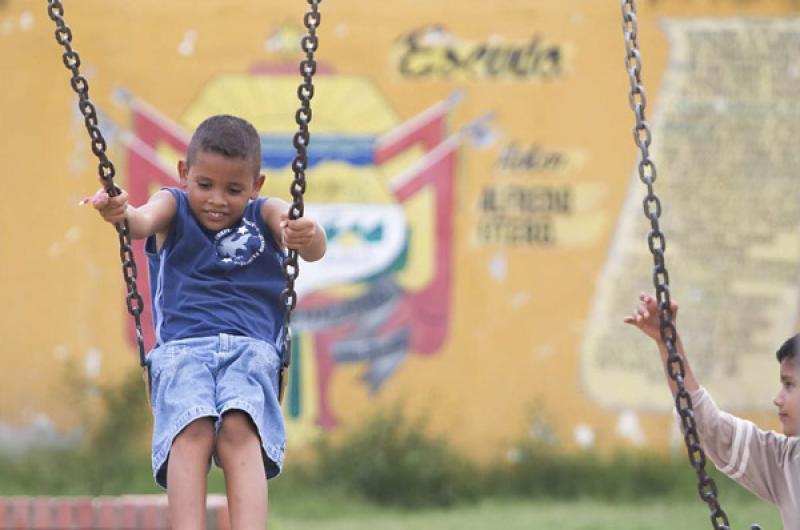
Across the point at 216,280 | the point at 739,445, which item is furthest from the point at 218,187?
the point at 739,445

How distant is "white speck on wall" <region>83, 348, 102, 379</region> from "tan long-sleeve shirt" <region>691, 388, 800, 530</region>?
657 centimetres

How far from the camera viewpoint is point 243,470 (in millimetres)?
5016

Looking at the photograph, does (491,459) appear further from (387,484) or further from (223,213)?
(223,213)

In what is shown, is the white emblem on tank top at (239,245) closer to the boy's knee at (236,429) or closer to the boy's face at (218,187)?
the boy's face at (218,187)

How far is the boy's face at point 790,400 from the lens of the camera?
17.2 ft

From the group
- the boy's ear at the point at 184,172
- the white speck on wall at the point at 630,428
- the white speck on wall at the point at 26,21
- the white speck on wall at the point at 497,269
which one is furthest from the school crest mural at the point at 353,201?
the boy's ear at the point at 184,172

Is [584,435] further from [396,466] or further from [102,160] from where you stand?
[102,160]

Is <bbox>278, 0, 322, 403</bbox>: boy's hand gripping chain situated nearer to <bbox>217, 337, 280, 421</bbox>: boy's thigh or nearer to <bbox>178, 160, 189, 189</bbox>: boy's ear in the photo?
<bbox>217, 337, 280, 421</bbox>: boy's thigh

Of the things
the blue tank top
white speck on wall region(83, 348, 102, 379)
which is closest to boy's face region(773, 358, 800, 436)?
the blue tank top

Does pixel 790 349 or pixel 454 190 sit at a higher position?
pixel 454 190

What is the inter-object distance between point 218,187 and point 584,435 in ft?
21.1

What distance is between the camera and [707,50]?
1128cm

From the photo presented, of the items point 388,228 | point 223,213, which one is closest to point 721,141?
point 388,228

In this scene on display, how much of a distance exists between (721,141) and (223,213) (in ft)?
21.7
